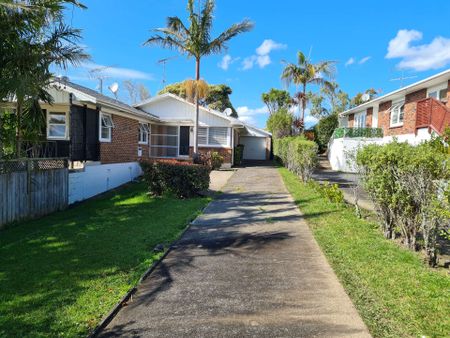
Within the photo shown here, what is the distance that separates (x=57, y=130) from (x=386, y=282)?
1266 cm

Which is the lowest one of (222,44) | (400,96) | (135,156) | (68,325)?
(68,325)

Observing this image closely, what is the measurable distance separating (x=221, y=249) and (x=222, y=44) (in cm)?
1426

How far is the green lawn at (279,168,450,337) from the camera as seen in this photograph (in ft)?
11.5

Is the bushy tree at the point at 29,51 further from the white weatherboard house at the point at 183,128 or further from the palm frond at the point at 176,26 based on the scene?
the white weatherboard house at the point at 183,128

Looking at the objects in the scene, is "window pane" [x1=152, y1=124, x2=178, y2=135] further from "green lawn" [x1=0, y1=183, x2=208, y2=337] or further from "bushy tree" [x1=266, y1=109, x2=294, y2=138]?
"bushy tree" [x1=266, y1=109, x2=294, y2=138]

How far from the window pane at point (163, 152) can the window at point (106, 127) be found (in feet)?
27.2

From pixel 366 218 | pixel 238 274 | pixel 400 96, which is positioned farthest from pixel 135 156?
pixel 400 96

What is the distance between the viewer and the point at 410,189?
5.64 metres

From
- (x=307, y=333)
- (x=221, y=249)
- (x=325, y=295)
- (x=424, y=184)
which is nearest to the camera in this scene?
(x=307, y=333)

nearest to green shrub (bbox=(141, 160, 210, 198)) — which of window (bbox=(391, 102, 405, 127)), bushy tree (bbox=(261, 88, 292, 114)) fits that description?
window (bbox=(391, 102, 405, 127))

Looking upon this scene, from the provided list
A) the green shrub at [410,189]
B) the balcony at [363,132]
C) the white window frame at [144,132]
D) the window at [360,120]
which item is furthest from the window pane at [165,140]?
the green shrub at [410,189]

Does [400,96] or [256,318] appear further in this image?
[400,96]

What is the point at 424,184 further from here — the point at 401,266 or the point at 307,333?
the point at 307,333

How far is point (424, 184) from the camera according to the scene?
5.30 m
